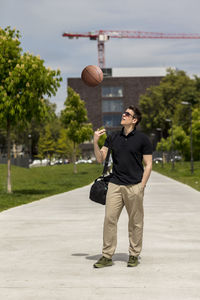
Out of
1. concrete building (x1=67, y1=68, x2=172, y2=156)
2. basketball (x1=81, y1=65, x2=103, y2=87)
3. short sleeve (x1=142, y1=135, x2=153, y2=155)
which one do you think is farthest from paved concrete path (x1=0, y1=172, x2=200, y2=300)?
concrete building (x1=67, y1=68, x2=172, y2=156)

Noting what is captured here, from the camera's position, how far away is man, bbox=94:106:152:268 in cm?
722

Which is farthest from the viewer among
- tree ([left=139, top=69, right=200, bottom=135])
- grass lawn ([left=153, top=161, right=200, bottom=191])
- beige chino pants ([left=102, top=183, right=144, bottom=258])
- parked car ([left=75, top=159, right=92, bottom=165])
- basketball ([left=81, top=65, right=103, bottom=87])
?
parked car ([left=75, top=159, right=92, bottom=165])

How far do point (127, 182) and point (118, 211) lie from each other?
15.6 inches

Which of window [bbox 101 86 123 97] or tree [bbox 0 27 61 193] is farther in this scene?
window [bbox 101 86 123 97]

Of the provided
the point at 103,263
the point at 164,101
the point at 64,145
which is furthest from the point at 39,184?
the point at 64,145

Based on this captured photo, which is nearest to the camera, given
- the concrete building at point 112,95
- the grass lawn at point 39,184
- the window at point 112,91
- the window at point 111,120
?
the grass lawn at point 39,184

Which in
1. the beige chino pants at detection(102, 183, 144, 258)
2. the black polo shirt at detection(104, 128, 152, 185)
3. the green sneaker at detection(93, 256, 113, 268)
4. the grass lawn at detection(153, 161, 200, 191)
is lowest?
the grass lawn at detection(153, 161, 200, 191)

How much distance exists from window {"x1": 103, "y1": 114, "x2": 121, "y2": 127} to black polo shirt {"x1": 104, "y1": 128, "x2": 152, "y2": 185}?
409 ft

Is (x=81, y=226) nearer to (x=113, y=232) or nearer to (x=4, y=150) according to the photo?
(x=113, y=232)

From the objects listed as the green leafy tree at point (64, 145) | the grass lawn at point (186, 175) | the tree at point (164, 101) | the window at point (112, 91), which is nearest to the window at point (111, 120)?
the window at point (112, 91)

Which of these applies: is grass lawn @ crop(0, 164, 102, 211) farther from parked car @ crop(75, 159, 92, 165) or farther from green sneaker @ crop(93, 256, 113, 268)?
parked car @ crop(75, 159, 92, 165)

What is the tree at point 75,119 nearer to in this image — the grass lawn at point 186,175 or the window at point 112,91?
the grass lawn at point 186,175

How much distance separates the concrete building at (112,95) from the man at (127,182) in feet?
410

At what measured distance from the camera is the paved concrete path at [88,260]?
19.6ft
